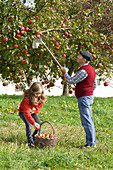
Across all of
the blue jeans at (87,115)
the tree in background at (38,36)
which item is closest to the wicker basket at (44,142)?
the blue jeans at (87,115)

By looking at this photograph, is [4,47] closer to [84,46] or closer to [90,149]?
[84,46]

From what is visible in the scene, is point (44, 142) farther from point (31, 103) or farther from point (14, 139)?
point (14, 139)

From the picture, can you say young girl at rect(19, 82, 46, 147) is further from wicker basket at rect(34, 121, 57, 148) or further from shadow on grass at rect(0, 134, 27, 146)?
shadow on grass at rect(0, 134, 27, 146)

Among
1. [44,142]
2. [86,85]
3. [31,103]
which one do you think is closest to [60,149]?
[44,142]

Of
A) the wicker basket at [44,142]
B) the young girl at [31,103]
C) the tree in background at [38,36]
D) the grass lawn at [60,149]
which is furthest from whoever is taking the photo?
the tree in background at [38,36]

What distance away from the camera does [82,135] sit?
4926 millimetres

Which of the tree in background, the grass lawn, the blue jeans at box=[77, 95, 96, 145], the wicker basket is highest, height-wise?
the tree in background

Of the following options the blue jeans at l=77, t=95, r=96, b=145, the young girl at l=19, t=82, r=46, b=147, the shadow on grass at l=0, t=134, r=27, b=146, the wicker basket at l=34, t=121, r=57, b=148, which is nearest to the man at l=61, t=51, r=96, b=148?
the blue jeans at l=77, t=95, r=96, b=145

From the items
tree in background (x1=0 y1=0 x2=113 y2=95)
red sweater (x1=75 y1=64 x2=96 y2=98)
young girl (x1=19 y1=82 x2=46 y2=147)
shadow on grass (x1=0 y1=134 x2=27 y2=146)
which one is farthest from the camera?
tree in background (x1=0 y1=0 x2=113 y2=95)

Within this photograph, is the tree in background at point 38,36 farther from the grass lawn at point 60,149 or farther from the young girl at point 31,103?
the young girl at point 31,103

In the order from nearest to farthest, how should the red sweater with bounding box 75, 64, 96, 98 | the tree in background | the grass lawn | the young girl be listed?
the grass lawn < the young girl < the red sweater with bounding box 75, 64, 96, 98 < the tree in background

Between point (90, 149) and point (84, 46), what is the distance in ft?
12.1

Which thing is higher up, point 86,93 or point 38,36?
point 38,36

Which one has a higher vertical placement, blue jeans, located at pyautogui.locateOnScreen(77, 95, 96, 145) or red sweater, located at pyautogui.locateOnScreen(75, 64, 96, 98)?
red sweater, located at pyautogui.locateOnScreen(75, 64, 96, 98)
